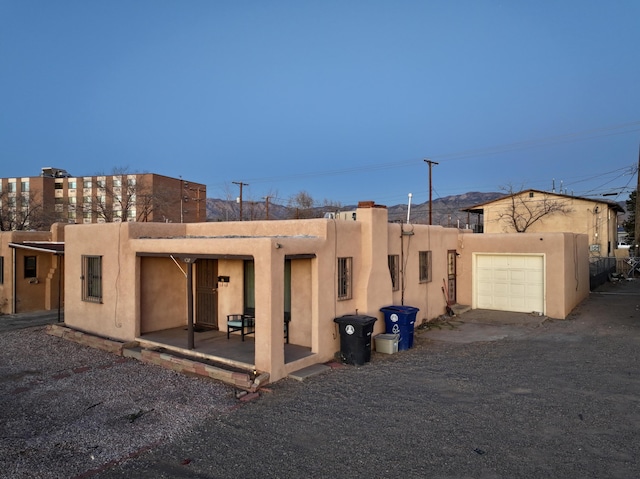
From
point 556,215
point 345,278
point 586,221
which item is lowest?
point 345,278

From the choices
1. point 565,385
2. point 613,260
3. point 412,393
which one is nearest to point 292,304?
point 412,393

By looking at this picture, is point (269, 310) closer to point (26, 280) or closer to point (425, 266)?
point (425, 266)

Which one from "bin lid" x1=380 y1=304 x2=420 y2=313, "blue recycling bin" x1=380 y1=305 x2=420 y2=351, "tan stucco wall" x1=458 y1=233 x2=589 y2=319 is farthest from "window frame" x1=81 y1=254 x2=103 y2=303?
"tan stucco wall" x1=458 y1=233 x2=589 y2=319

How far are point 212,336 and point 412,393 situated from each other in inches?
219

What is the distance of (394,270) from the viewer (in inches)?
482

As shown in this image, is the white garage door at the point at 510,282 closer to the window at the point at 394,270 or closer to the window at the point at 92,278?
the window at the point at 394,270

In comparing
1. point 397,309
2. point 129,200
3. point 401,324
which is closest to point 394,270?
point 397,309

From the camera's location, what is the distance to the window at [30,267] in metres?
16.5

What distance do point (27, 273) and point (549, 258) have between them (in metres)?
18.8

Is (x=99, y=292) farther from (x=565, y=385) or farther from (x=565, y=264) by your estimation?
(x=565, y=264)

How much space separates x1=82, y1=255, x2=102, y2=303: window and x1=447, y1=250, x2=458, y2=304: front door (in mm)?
11338

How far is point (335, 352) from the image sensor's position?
975 cm

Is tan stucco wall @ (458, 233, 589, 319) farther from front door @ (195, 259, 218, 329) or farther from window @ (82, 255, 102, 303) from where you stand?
window @ (82, 255, 102, 303)

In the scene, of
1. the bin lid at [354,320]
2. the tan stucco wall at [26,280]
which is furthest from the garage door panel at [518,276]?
the tan stucco wall at [26,280]
